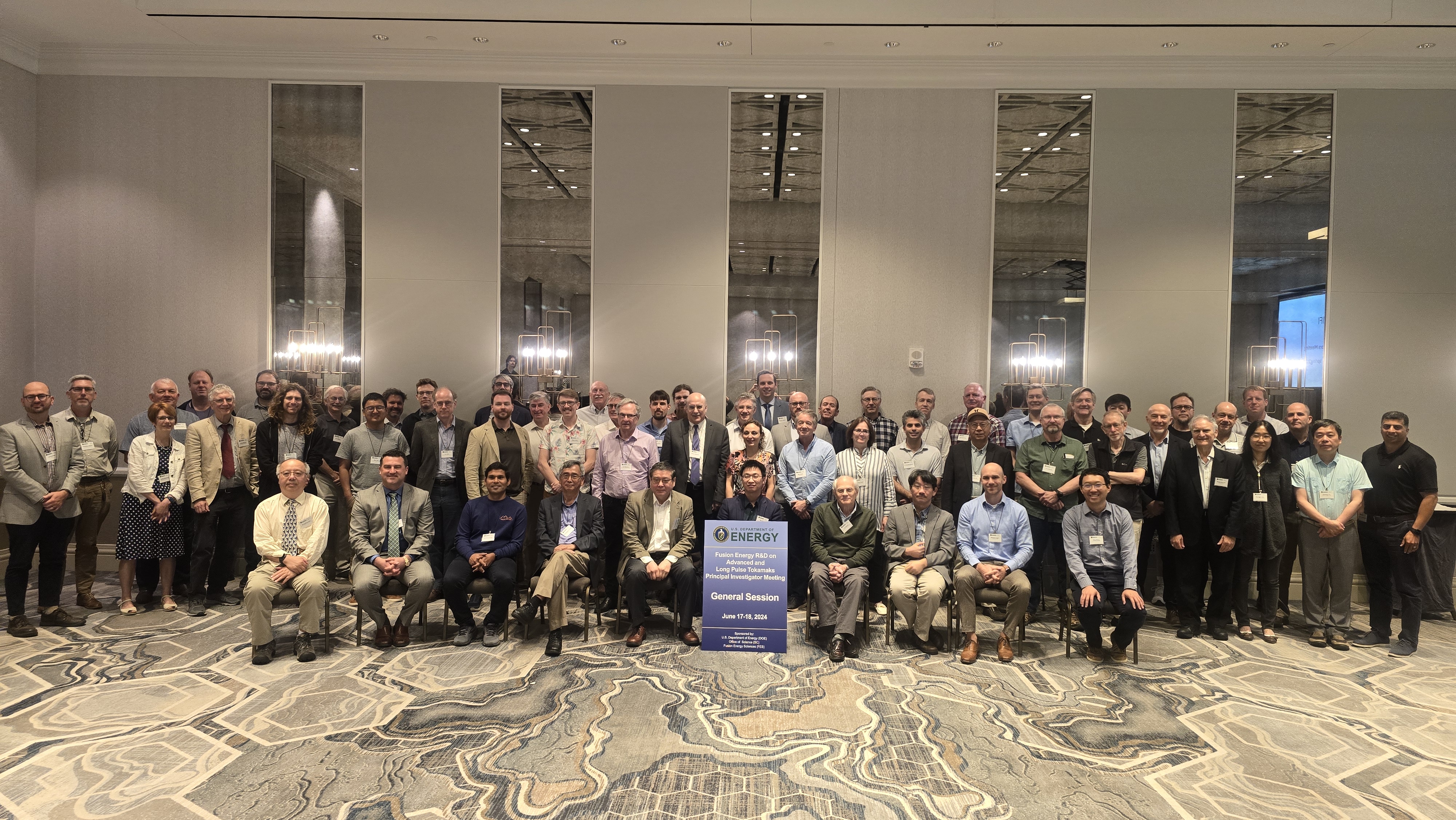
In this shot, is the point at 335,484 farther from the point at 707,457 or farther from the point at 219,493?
the point at 707,457

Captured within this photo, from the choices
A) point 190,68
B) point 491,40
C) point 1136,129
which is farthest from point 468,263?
point 1136,129

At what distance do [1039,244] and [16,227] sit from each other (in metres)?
9.76

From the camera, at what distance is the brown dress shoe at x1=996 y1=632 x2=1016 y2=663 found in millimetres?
4781

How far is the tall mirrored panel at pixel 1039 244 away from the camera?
24.0ft

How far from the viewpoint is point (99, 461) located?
5.55 meters

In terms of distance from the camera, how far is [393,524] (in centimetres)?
505

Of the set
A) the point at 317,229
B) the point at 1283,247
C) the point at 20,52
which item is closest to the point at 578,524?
the point at 317,229

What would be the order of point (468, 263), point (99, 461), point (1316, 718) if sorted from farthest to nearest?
point (468, 263) → point (99, 461) → point (1316, 718)

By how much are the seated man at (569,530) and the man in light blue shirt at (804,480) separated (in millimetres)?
1436

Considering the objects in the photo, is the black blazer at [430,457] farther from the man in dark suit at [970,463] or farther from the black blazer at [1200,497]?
the black blazer at [1200,497]

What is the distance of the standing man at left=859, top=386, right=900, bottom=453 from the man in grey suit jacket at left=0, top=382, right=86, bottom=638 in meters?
5.92

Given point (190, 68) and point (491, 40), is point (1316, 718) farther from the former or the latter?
point (190, 68)

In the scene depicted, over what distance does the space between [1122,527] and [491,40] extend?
664 centimetres

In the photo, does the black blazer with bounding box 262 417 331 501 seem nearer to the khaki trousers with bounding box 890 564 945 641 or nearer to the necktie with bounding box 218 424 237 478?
the necktie with bounding box 218 424 237 478
